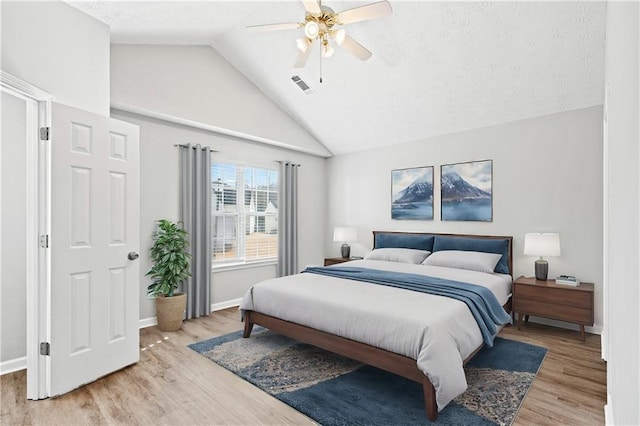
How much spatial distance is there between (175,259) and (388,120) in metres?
3.35

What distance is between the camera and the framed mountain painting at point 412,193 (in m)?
5.03

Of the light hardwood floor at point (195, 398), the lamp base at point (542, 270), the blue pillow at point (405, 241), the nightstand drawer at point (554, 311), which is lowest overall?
the light hardwood floor at point (195, 398)

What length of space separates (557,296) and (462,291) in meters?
1.45

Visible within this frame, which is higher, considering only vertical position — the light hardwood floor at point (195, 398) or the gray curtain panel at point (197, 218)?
the gray curtain panel at point (197, 218)

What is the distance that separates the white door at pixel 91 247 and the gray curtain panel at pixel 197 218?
4.19 ft

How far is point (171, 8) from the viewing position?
3.10 m

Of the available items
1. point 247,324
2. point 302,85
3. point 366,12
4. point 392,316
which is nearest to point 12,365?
point 247,324

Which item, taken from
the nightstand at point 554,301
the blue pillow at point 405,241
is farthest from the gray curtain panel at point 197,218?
the nightstand at point 554,301

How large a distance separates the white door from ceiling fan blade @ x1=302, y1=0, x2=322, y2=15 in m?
1.80

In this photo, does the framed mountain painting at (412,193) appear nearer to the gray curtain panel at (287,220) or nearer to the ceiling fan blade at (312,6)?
the gray curtain panel at (287,220)

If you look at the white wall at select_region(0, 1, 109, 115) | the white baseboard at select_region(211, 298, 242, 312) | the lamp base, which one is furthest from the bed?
the white wall at select_region(0, 1, 109, 115)

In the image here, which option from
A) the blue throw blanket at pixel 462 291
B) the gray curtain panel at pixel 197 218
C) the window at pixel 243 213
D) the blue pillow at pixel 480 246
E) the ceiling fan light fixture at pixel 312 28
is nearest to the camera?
the ceiling fan light fixture at pixel 312 28

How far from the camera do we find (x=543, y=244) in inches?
146

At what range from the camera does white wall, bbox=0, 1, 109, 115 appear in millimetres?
2336
